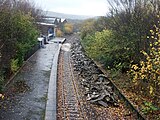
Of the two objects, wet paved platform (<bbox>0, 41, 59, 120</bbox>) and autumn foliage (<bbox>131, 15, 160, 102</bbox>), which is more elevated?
autumn foliage (<bbox>131, 15, 160, 102</bbox>)

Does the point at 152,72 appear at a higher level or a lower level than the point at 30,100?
higher

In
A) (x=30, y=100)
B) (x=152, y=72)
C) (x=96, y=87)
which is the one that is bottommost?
(x=96, y=87)

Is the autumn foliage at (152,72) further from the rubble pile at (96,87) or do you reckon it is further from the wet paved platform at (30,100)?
the wet paved platform at (30,100)

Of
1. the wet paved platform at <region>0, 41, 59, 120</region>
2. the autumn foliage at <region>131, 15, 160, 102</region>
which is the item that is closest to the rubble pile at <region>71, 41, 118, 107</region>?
the autumn foliage at <region>131, 15, 160, 102</region>

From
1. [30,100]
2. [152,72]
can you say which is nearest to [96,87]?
[30,100]

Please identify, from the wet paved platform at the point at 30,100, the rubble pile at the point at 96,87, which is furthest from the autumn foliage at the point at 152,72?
the wet paved platform at the point at 30,100

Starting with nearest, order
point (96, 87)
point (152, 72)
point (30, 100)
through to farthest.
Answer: point (152, 72), point (30, 100), point (96, 87)

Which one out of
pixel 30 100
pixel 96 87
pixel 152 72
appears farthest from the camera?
pixel 96 87

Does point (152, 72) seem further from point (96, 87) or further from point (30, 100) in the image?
point (96, 87)

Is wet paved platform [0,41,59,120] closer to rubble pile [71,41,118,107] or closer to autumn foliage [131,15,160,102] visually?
rubble pile [71,41,118,107]

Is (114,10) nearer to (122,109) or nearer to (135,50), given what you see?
(135,50)

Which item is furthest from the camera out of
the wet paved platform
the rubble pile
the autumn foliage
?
the rubble pile

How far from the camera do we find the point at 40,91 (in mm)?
14617

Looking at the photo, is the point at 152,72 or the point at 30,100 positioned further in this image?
the point at 30,100
